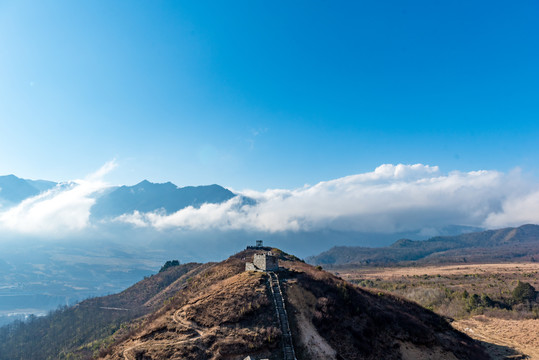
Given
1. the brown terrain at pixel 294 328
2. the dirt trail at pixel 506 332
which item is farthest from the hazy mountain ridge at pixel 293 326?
the dirt trail at pixel 506 332

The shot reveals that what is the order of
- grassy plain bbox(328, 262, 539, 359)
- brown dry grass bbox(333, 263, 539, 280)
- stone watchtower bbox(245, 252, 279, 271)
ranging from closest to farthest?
stone watchtower bbox(245, 252, 279, 271)
grassy plain bbox(328, 262, 539, 359)
brown dry grass bbox(333, 263, 539, 280)

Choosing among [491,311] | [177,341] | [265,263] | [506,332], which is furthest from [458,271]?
[177,341]

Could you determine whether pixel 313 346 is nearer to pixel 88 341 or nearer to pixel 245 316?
pixel 245 316

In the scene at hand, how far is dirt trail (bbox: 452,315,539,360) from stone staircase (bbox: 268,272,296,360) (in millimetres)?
32811

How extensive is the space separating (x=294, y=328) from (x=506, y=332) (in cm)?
4584

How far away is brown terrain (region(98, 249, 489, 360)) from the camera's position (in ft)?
98.5

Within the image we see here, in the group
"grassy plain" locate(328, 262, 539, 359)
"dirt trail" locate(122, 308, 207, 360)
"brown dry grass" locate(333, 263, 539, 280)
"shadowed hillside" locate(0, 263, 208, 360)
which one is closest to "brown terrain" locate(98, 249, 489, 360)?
"dirt trail" locate(122, 308, 207, 360)

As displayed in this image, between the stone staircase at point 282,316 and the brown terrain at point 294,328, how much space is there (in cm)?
55

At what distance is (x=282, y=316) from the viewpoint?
3431 centimetres

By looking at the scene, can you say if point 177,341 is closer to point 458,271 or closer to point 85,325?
point 85,325

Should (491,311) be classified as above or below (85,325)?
above

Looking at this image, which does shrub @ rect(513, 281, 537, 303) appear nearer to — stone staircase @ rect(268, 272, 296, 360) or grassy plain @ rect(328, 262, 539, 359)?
grassy plain @ rect(328, 262, 539, 359)

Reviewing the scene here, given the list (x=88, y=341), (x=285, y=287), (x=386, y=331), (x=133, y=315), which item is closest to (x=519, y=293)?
(x=386, y=331)

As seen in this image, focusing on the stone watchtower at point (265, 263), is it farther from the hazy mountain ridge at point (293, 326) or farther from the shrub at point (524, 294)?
the shrub at point (524, 294)
